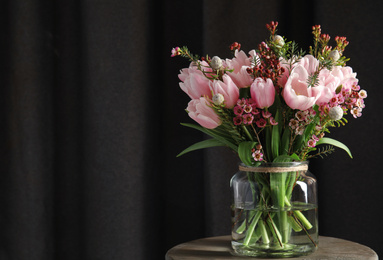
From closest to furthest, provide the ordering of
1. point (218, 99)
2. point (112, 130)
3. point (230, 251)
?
point (218, 99) → point (230, 251) → point (112, 130)

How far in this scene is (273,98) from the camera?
102 cm

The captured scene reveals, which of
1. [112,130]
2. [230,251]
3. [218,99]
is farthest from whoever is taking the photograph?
[112,130]

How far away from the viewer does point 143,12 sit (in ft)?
5.55

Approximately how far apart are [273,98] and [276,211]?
0.23 metres

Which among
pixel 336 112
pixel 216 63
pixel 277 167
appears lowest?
pixel 277 167

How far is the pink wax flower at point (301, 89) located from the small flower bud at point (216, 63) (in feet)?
0.46

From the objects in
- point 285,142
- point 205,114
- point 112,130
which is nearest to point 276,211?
point 285,142

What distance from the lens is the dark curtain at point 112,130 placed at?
1.62m

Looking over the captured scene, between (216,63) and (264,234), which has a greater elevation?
(216,63)

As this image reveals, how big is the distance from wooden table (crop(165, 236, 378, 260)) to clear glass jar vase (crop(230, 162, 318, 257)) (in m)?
0.04

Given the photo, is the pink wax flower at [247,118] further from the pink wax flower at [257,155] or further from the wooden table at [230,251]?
the wooden table at [230,251]

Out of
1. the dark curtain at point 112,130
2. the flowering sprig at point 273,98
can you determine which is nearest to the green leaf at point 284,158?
the flowering sprig at point 273,98

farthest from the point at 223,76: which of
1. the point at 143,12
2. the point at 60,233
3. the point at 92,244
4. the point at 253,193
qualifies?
the point at 60,233

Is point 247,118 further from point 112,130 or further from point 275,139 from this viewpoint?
point 112,130
